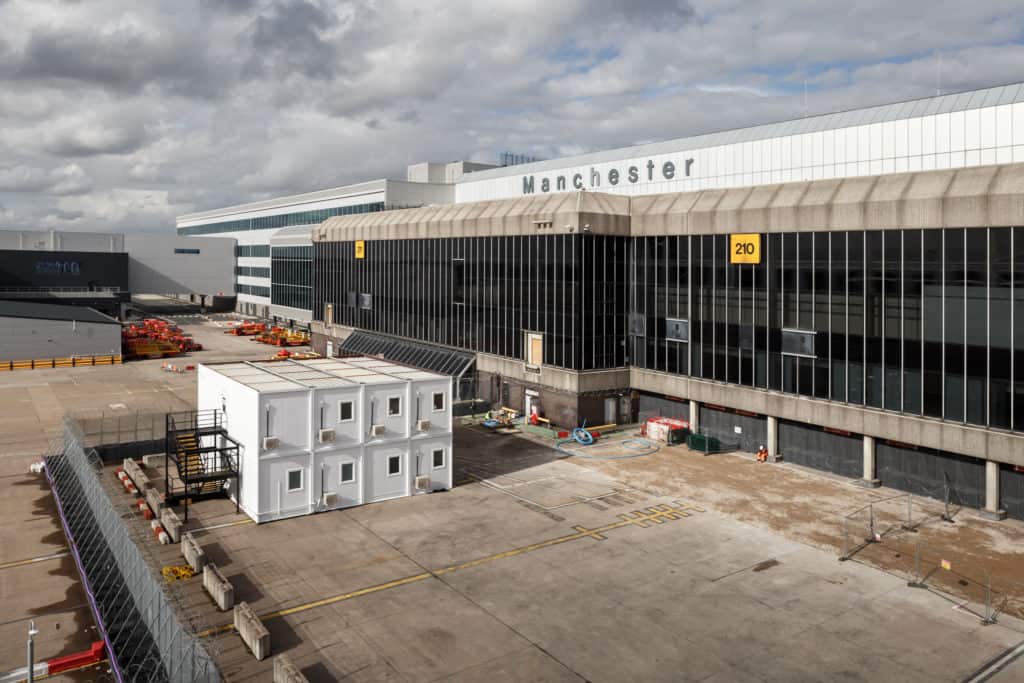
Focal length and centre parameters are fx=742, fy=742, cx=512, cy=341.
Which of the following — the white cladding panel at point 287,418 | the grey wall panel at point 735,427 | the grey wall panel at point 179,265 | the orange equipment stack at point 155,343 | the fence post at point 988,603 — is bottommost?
the fence post at point 988,603

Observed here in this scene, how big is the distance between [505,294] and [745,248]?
20579 millimetres

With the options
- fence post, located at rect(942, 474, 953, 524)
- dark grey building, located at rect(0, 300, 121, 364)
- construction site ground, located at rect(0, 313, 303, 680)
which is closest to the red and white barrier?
construction site ground, located at rect(0, 313, 303, 680)

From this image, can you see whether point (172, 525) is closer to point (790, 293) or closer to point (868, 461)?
point (868, 461)

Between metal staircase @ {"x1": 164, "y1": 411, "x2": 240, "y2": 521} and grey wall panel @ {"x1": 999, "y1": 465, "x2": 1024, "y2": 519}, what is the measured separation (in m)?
36.8

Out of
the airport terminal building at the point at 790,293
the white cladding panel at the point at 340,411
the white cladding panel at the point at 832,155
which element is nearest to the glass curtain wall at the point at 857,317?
the airport terminal building at the point at 790,293

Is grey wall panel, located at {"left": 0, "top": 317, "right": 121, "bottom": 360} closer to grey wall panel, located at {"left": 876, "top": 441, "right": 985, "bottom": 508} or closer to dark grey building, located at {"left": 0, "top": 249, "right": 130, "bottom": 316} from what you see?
dark grey building, located at {"left": 0, "top": 249, "right": 130, "bottom": 316}

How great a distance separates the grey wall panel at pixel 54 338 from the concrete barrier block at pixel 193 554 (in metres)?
68.1

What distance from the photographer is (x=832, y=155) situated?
5319cm

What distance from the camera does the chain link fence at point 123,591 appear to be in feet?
66.8

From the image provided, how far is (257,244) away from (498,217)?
317ft

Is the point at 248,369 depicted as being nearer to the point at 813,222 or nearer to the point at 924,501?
the point at 813,222

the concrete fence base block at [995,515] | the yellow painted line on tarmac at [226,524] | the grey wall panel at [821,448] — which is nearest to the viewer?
the yellow painted line on tarmac at [226,524]

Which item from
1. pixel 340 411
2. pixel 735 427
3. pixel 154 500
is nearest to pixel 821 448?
pixel 735 427

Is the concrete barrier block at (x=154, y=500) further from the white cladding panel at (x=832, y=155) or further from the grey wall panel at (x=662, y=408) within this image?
the white cladding panel at (x=832, y=155)
